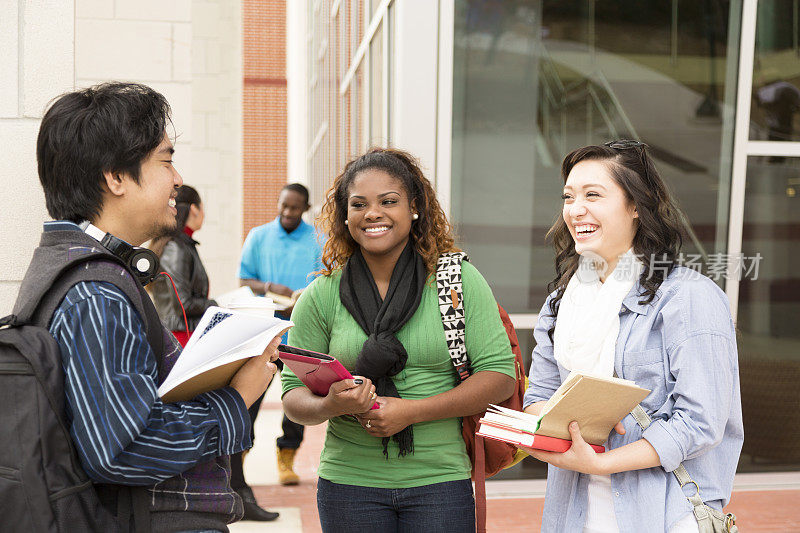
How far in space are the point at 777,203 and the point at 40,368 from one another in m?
5.60

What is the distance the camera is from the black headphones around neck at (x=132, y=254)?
1646mm

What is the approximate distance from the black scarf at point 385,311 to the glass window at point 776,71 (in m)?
4.17

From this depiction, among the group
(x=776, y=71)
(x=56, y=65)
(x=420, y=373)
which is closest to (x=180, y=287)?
(x=56, y=65)

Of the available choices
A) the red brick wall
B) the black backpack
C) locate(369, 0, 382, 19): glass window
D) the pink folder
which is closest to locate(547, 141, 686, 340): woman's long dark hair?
the pink folder

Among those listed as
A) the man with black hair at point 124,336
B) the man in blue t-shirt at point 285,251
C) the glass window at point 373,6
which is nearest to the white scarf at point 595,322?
the man with black hair at point 124,336

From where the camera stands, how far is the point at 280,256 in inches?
245

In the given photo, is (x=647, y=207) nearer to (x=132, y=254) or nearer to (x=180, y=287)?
(x=132, y=254)

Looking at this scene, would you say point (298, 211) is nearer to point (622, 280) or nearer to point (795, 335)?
point (795, 335)

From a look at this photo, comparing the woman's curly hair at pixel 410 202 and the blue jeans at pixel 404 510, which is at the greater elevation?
the woman's curly hair at pixel 410 202

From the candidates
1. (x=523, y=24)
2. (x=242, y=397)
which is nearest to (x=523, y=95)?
(x=523, y=24)

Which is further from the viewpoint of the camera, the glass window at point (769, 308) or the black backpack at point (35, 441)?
the glass window at point (769, 308)

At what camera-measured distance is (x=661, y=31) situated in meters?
5.38

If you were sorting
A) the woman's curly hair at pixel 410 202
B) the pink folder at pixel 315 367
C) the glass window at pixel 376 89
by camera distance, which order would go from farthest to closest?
the glass window at pixel 376 89, the woman's curly hair at pixel 410 202, the pink folder at pixel 315 367

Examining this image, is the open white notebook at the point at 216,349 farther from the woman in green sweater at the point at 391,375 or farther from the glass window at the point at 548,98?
the glass window at the point at 548,98
